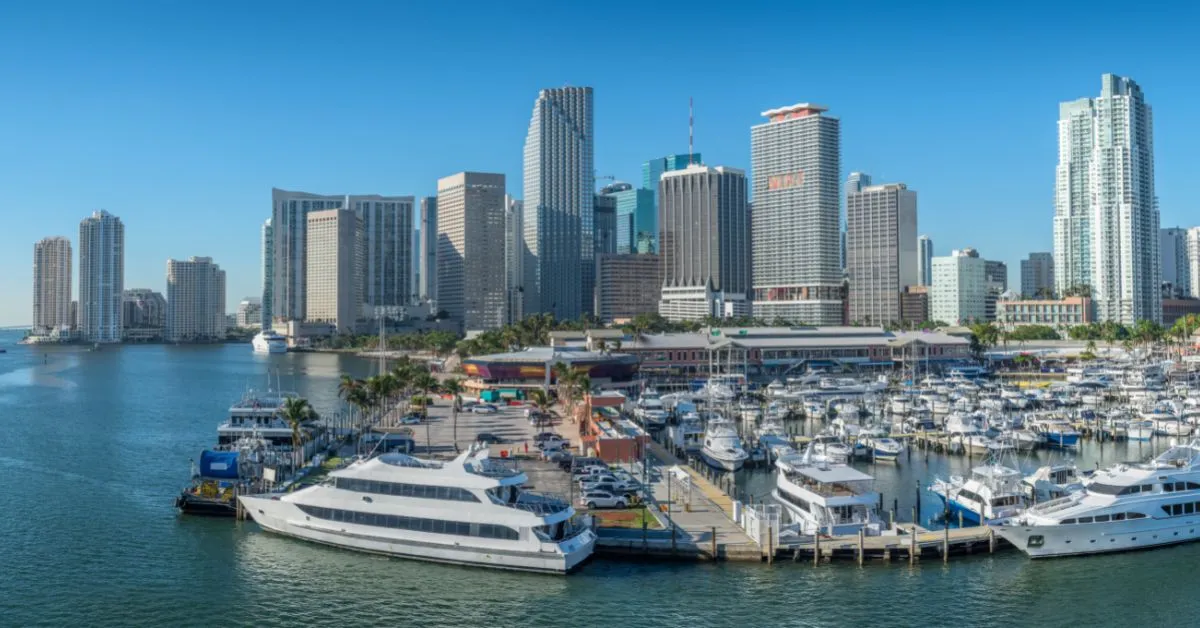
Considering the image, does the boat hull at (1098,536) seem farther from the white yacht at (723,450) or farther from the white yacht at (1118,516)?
the white yacht at (723,450)

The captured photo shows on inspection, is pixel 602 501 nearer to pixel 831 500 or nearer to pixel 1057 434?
pixel 831 500

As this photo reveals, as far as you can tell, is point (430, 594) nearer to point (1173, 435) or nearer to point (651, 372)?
point (1173, 435)

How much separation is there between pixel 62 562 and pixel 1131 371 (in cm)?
12931

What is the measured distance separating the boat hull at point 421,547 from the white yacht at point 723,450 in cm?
2810

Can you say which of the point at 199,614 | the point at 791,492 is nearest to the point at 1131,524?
the point at 791,492

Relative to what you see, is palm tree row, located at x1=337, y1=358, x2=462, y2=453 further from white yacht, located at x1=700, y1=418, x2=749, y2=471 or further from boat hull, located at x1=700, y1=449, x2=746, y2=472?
boat hull, located at x1=700, y1=449, x2=746, y2=472

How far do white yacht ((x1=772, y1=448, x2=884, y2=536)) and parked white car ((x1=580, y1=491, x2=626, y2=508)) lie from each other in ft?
30.0

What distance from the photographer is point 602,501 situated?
179 ft

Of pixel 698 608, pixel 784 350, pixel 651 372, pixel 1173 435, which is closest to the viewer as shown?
pixel 698 608

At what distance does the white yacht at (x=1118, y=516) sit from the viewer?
47.9 meters

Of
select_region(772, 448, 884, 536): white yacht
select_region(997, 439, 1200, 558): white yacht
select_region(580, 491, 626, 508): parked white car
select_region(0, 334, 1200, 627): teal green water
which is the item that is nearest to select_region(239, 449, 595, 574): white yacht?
select_region(0, 334, 1200, 627): teal green water

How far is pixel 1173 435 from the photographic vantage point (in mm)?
88875

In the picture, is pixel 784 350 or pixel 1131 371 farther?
pixel 784 350

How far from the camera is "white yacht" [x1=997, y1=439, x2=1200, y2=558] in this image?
47906mm
